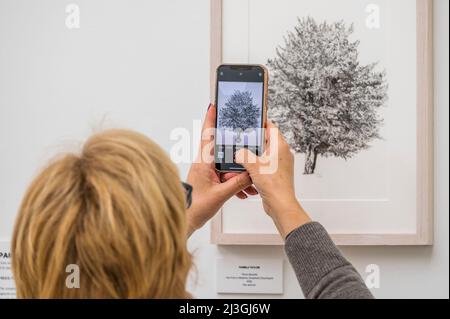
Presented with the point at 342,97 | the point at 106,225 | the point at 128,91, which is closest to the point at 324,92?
the point at 342,97

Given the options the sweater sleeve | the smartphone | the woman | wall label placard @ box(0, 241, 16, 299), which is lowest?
wall label placard @ box(0, 241, 16, 299)

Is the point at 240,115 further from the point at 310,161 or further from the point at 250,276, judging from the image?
the point at 250,276

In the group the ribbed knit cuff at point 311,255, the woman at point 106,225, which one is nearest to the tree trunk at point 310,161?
the ribbed knit cuff at point 311,255

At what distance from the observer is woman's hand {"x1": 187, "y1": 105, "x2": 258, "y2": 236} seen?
79cm

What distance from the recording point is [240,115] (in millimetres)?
801

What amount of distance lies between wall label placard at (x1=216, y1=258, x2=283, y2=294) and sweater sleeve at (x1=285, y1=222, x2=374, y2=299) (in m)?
0.30

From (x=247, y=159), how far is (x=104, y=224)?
354 millimetres

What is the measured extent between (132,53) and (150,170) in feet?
1.73

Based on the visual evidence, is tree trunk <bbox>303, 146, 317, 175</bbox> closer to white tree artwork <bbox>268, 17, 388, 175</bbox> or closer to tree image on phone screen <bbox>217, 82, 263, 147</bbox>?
white tree artwork <bbox>268, 17, 388, 175</bbox>

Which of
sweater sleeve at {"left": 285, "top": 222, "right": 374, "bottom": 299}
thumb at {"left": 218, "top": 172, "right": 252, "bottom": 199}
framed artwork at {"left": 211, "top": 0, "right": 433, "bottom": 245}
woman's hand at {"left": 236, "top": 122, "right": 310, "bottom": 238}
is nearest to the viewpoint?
sweater sleeve at {"left": 285, "top": 222, "right": 374, "bottom": 299}

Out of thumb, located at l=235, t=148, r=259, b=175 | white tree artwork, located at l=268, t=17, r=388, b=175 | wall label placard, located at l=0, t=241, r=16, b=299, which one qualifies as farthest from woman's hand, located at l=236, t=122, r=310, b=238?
wall label placard, located at l=0, t=241, r=16, b=299

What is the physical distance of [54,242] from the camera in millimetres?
448

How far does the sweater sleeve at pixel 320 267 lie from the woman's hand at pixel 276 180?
25 mm
